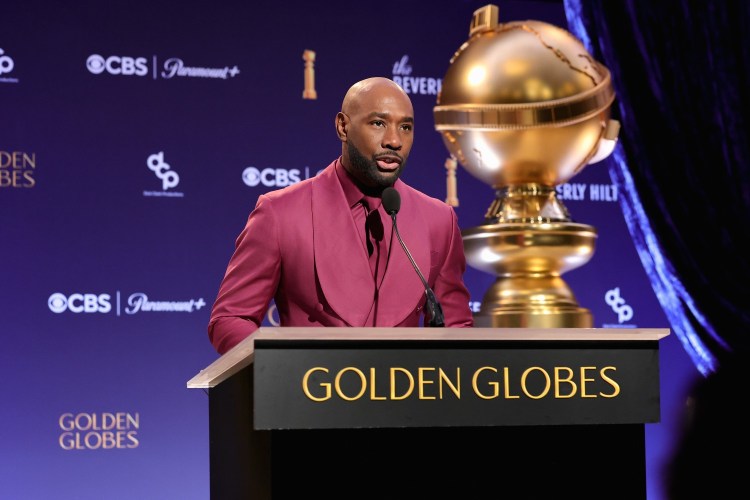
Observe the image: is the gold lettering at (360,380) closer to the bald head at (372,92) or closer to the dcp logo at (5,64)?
the bald head at (372,92)

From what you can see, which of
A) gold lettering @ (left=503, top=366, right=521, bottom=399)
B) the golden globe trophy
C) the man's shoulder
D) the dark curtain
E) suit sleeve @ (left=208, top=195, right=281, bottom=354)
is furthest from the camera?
the dark curtain

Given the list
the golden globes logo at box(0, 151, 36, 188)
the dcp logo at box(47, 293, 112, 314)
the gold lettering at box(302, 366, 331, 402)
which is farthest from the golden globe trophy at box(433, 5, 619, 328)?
the gold lettering at box(302, 366, 331, 402)

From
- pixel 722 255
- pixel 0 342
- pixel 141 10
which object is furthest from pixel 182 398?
pixel 722 255

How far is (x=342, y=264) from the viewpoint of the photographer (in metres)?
2.48

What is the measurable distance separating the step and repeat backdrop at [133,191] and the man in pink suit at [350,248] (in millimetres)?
2213

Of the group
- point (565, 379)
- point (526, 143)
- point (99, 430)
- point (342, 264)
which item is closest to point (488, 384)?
point (565, 379)

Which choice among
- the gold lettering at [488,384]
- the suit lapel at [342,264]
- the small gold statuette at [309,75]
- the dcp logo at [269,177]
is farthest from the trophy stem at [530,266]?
the gold lettering at [488,384]

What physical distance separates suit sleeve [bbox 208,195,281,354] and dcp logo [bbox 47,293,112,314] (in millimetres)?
2198

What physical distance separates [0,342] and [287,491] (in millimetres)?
3068

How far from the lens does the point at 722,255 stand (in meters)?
4.98

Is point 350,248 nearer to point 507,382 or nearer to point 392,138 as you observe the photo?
point 392,138

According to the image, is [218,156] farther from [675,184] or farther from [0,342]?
[675,184]

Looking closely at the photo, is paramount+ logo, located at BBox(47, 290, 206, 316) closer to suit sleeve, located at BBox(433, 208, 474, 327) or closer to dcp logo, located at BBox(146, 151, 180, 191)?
dcp logo, located at BBox(146, 151, 180, 191)

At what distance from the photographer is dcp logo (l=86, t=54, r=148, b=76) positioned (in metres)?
4.67
